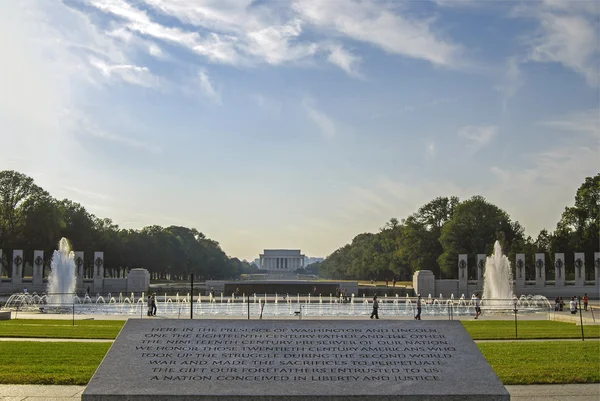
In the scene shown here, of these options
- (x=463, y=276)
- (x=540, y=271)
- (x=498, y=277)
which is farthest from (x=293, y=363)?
(x=463, y=276)

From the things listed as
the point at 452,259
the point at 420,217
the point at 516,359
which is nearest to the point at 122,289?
the point at 452,259

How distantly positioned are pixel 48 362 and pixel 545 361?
44.1ft

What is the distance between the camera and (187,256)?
446 feet

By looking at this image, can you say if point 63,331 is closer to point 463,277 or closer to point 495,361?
point 495,361

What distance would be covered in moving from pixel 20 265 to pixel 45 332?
5061 centimetres

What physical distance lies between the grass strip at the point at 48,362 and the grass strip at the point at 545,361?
10060mm

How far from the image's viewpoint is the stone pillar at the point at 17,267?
71.6 m

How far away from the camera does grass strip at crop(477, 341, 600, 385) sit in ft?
48.4

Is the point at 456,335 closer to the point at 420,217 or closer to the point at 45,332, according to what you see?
the point at 45,332

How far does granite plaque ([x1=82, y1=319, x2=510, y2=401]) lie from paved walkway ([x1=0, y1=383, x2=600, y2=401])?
254 centimetres

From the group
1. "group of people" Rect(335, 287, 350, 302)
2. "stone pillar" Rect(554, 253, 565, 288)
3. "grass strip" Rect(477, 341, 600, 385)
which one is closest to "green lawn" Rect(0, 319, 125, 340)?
"grass strip" Rect(477, 341, 600, 385)

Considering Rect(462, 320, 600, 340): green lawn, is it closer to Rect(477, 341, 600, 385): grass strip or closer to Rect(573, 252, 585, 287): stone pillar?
Rect(477, 341, 600, 385): grass strip

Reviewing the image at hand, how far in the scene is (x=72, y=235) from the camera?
308 feet

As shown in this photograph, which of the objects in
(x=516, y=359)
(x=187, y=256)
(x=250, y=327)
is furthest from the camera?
(x=187, y=256)
